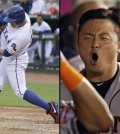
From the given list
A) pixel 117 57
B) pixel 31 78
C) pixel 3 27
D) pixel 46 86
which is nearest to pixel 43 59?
pixel 31 78

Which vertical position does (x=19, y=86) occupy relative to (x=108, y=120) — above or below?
below

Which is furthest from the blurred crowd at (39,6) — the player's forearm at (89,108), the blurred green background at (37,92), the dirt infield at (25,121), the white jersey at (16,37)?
the player's forearm at (89,108)

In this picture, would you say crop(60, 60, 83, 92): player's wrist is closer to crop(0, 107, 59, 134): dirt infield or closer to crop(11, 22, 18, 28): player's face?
crop(0, 107, 59, 134): dirt infield

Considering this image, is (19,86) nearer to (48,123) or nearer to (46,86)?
(48,123)

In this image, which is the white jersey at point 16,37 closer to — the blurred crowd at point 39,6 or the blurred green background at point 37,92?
the blurred green background at point 37,92

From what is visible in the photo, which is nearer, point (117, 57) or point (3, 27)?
point (117, 57)

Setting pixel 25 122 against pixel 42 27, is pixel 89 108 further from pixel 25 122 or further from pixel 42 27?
pixel 42 27
